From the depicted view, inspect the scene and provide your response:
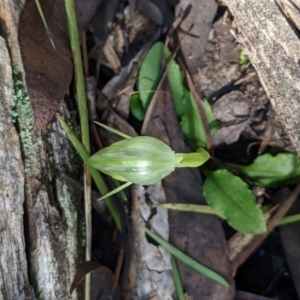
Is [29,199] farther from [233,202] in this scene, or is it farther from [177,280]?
[233,202]

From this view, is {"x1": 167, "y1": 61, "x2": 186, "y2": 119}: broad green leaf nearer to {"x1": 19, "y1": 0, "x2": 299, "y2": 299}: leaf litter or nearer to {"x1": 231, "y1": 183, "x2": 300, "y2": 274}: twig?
{"x1": 19, "y1": 0, "x2": 299, "y2": 299}: leaf litter

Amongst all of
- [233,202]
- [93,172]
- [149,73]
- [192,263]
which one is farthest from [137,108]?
[192,263]

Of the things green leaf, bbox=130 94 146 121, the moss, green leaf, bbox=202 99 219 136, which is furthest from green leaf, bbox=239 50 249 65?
the moss

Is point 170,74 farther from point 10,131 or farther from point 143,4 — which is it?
point 10,131

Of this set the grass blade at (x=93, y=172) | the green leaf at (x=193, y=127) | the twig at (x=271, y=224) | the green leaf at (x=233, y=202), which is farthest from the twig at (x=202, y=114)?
the grass blade at (x=93, y=172)

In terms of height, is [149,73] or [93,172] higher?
[149,73]

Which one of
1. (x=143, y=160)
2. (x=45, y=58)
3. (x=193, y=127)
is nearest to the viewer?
(x=143, y=160)

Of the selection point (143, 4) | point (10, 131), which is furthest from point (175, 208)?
point (143, 4)
